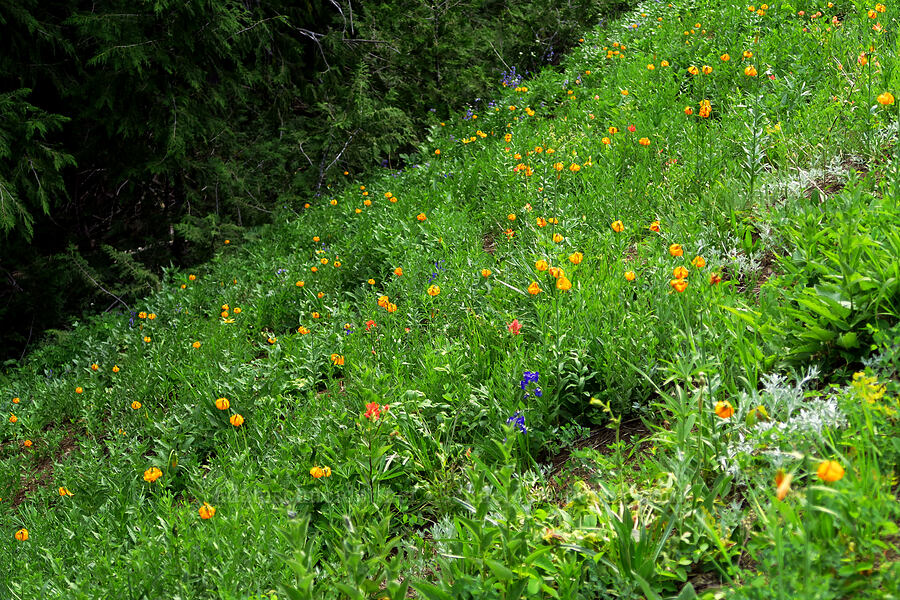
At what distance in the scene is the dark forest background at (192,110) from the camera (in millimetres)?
6266

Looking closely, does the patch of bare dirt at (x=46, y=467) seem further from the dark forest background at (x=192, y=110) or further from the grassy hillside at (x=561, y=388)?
the dark forest background at (x=192, y=110)

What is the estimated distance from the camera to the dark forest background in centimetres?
627

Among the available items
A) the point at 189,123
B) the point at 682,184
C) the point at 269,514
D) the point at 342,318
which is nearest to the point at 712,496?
the point at 269,514

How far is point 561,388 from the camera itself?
2.47m

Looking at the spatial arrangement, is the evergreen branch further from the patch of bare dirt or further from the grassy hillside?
the patch of bare dirt

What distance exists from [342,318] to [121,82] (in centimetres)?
457

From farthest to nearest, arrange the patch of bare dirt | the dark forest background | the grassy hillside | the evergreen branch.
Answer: the evergreen branch < the dark forest background < the patch of bare dirt < the grassy hillside

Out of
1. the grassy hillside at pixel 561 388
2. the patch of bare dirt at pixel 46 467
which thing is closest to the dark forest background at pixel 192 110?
the grassy hillside at pixel 561 388

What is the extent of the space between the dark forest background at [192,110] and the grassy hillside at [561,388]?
1996 millimetres

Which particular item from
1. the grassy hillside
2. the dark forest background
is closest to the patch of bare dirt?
the grassy hillside

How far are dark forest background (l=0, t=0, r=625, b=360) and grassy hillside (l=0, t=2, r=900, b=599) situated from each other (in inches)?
78.6

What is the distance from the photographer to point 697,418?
1.90 m

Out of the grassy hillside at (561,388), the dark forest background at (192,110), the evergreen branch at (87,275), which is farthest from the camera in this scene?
the evergreen branch at (87,275)

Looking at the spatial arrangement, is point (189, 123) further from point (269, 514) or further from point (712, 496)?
point (712, 496)
